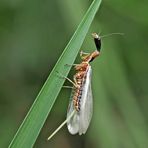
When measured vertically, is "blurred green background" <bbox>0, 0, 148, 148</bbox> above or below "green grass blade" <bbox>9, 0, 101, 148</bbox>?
below

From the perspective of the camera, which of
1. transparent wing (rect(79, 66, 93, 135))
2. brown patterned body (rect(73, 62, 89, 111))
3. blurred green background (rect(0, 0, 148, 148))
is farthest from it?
blurred green background (rect(0, 0, 148, 148))

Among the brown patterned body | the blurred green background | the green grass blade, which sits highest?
the green grass blade

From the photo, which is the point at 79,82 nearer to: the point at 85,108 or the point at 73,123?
the point at 85,108

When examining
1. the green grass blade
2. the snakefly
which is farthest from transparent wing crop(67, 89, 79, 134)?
the green grass blade

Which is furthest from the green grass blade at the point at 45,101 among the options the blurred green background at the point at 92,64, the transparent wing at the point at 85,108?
the blurred green background at the point at 92,64

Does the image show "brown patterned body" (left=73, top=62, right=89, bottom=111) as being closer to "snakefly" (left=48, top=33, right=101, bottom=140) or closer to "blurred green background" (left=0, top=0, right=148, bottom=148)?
"snakefly" (left=48, top=33, right=101, bottom=140)

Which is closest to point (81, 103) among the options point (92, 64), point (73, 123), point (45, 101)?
point (73, 123)

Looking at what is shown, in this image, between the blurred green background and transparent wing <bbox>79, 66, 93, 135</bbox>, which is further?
the blurred green background
